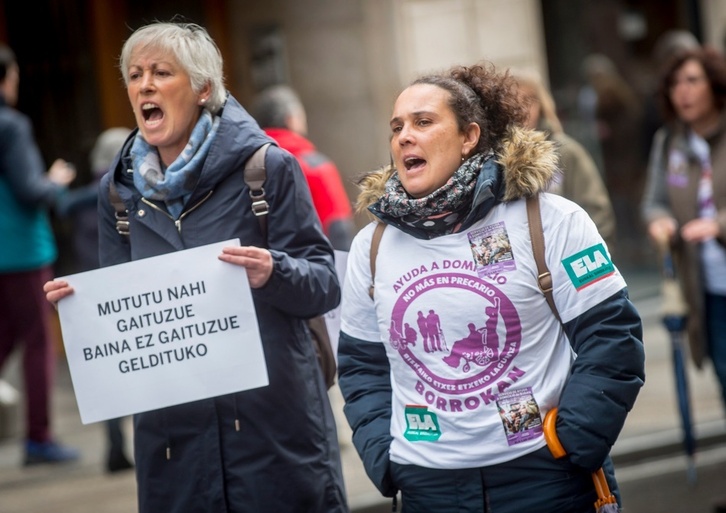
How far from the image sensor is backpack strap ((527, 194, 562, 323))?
10.7ft

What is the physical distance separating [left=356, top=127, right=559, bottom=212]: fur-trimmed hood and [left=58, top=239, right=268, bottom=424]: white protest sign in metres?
0.53

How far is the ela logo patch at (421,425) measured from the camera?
3342mm

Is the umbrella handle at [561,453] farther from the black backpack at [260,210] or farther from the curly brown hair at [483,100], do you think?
the black backpack at [260,210]

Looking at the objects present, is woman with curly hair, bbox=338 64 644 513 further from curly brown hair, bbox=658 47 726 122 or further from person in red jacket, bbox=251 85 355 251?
person in red jacket, bbox=251 85 355 251

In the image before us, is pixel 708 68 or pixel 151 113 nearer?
pixel 151 113

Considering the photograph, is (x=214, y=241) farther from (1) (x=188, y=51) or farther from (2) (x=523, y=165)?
(2) (x=523, y=165)

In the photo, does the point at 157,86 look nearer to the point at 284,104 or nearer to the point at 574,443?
the point at 574,443

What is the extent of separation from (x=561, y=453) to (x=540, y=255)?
50 centimetres

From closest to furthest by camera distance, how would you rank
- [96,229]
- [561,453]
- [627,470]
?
1. [561,453]
2. [627,470]
3. [96,229]

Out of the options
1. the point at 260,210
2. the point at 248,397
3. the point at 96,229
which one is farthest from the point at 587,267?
the point at 96,229

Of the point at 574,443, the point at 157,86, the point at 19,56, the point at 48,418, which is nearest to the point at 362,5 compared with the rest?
the point at 19,56

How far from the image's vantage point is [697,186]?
621cm

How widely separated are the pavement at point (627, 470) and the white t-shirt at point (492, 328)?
3114 mm

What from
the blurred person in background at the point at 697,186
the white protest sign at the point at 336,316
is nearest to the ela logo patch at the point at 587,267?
the white protest sign at the point at 336,316
